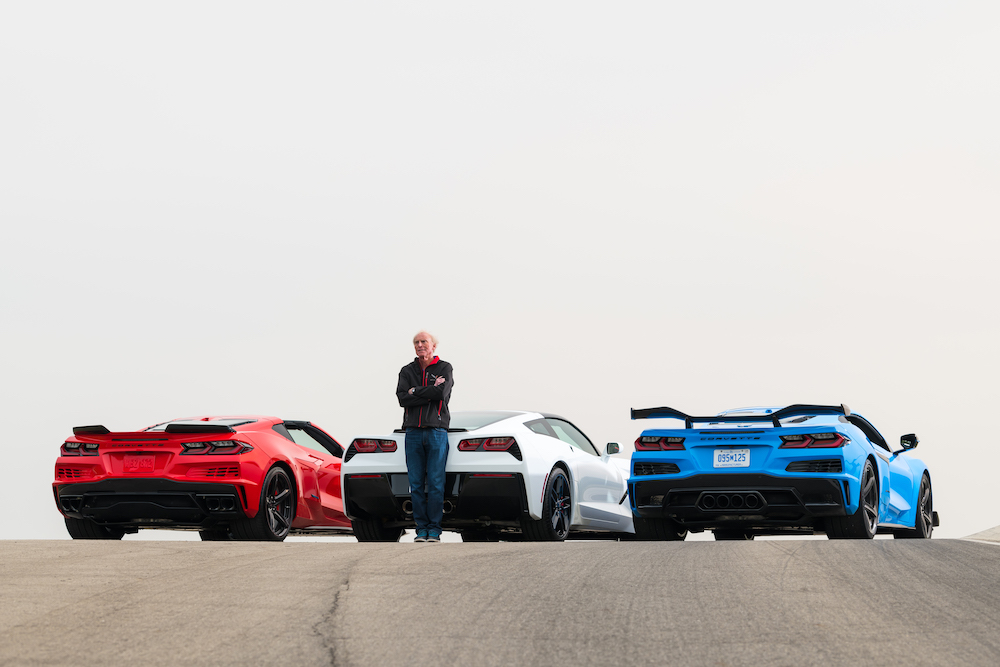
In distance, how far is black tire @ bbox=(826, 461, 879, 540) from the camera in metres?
10.2

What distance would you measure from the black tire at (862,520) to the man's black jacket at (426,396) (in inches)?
144

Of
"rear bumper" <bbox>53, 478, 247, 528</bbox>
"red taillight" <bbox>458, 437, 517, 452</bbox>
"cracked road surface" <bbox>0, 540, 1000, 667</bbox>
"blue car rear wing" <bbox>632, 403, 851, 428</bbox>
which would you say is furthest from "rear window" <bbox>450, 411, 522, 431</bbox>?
"cracked road surface" <bbox>0, 540, 1000, 667</bbox>

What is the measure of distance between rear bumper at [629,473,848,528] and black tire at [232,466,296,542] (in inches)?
137

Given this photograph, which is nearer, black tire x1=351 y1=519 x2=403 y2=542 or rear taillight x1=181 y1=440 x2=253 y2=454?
rear taillight x1=181 y1=440 x2=253 y2=454

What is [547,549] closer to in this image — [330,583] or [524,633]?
[330,583]

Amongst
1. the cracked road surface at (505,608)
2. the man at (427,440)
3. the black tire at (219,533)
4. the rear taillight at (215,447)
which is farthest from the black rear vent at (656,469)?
the black tire at (219,533)

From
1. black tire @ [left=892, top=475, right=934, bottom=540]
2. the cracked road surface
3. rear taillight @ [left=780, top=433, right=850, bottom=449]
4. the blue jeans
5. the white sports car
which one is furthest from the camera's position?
black tire @ [left=892, top=475, right=934, bottom=540]

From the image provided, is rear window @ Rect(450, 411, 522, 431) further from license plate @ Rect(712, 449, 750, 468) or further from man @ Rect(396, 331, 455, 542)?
license plate @ Rect(712, 449, 750, 468)

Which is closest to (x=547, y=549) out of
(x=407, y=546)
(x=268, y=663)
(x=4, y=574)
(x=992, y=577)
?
(x=407, y=546)

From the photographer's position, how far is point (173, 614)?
5008 mm

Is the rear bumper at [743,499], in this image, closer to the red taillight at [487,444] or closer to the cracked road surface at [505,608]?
the red taillight at [487,444]

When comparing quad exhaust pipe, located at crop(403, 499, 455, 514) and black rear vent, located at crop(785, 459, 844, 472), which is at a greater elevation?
black rear vent, located at crop(785, 459, 844, 472)

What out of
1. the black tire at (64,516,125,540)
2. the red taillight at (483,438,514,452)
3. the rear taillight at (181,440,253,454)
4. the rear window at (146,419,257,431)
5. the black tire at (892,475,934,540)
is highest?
the rear window at (146,419,257,431)

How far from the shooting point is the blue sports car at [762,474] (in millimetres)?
10086
